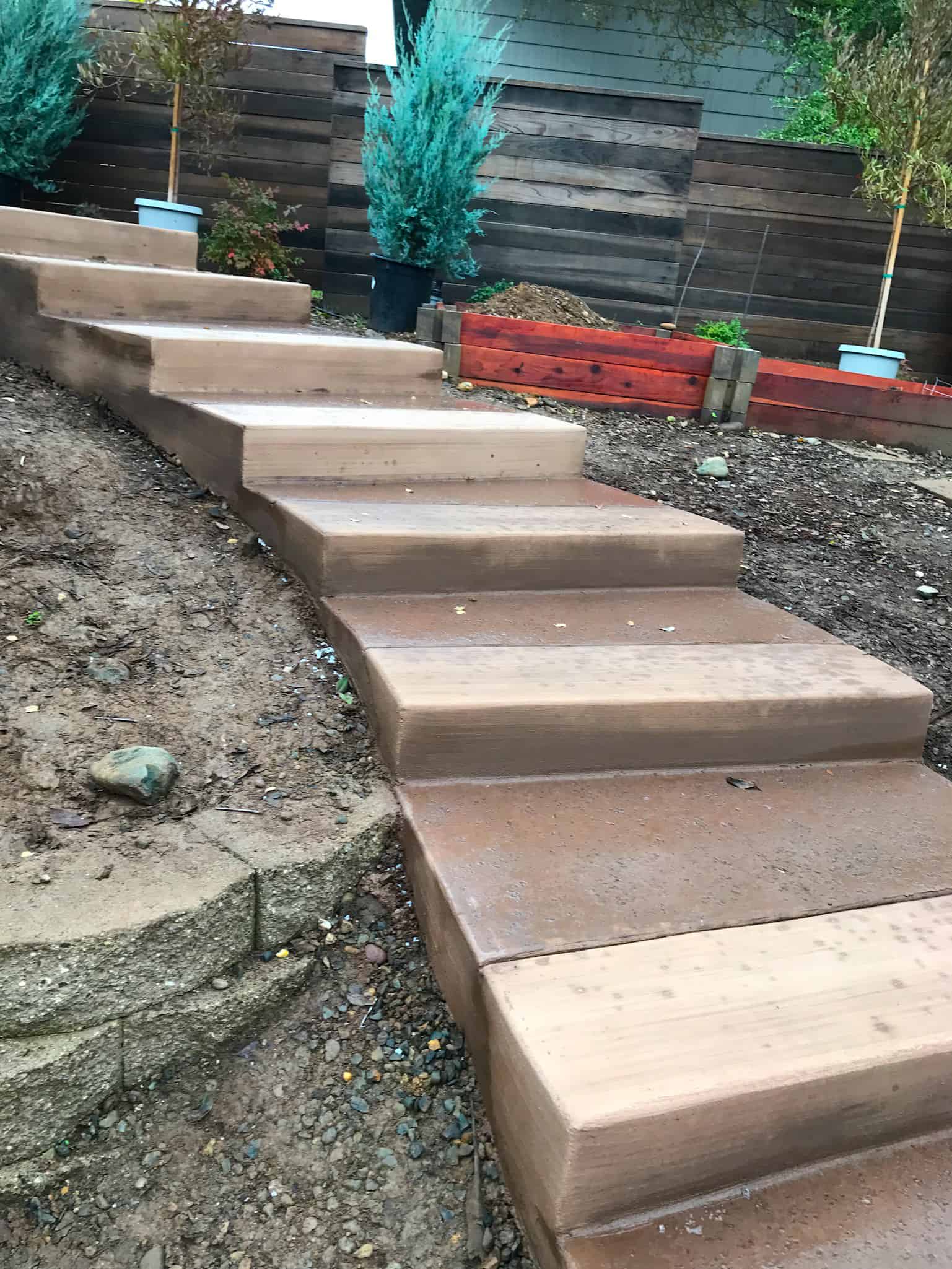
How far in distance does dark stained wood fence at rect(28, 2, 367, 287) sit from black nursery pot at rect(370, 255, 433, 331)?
127 cm

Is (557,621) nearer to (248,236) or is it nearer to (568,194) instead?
(248,236)

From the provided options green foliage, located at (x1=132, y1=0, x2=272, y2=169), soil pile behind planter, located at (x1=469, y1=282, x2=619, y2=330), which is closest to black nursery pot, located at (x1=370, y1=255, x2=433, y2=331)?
soil pile behind planter, located at (x1=469, y1=282, x2=619, y2=330)

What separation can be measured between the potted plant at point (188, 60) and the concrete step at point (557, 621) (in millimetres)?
3647

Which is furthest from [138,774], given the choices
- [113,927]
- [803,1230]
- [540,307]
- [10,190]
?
[10,190]

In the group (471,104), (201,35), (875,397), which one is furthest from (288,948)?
(201,35)

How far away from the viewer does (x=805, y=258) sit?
6.61 metres

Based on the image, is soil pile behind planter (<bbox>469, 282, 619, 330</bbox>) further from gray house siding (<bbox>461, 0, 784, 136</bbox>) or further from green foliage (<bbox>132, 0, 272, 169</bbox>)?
gray house siding (<bbox>461, 0, 784, 136</bbox>)

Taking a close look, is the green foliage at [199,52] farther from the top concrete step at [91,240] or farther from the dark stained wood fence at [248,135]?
the top concrete step at [91,240]

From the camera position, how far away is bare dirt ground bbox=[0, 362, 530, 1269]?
126 cm

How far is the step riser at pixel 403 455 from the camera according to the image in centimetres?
242

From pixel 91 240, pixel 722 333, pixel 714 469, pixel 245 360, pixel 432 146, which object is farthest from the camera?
pixel 722 333

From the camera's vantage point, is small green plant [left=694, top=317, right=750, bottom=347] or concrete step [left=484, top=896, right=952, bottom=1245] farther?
small green plant [left=694, top=317, right=750, bottom=347]

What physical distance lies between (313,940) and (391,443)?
1.51 meters

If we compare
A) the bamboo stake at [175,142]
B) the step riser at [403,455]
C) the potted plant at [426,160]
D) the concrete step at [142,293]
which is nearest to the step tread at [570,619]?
the step riser at [403,455]
